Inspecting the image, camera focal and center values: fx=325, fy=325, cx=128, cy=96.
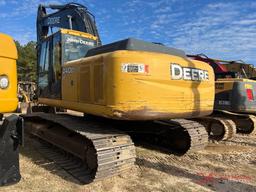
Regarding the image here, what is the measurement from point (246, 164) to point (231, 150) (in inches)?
42.8

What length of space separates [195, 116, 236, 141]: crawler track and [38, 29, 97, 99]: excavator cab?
11.8 feet

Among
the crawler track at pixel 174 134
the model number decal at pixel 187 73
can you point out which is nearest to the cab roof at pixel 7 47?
the model number decal at pixel 187 73

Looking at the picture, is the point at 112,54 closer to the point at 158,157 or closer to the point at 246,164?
the point at 158,157

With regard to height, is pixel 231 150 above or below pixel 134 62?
below

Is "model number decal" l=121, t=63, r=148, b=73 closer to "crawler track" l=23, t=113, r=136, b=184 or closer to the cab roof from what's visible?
"crawler track" l=23, t=113, r=136, b=184

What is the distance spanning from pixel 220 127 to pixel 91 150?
4378 mm

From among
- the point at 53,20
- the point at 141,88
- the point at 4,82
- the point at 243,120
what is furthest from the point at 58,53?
the point at 243,120

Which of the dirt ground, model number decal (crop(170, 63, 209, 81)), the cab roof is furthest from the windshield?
the cab roof

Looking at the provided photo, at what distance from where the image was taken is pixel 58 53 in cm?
677

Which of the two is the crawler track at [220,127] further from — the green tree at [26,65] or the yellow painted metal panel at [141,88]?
the green tree at [26,65]

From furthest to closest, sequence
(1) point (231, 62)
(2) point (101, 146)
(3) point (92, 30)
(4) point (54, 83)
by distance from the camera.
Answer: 1. (1) point (231, 62)
2. (3) point (92, 30)
3. (4) point (54, 83)
4. (2) point (101, 146)

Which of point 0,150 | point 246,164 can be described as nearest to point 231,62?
point 246,164

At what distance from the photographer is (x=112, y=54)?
468 cm

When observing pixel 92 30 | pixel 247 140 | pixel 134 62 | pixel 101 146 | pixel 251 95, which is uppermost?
pixel 92 30
